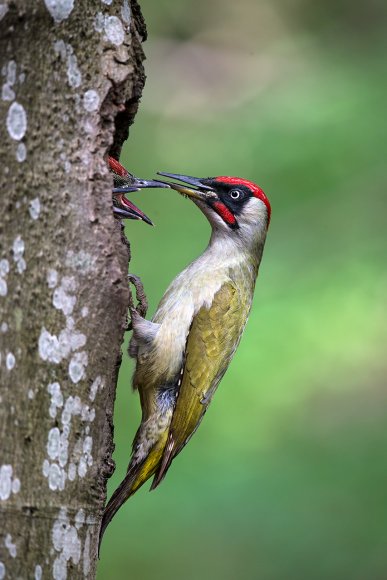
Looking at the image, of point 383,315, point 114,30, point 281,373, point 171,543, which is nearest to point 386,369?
point 383,315

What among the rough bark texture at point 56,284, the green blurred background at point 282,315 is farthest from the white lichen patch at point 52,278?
the green blurred background at point 282,315

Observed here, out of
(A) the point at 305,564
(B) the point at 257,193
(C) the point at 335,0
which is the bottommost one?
(A) the point at 305,564

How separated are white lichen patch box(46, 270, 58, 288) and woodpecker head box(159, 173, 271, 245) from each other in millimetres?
2069

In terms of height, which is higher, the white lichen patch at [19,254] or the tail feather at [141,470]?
the white lichen patch at [19,254]

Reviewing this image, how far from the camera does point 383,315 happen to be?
25.3 ft

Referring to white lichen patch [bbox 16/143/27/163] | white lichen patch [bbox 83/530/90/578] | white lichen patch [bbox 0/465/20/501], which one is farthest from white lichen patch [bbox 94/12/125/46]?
white lichen patch [bbox 83/530/90/578]

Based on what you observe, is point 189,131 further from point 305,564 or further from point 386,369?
point 305,564

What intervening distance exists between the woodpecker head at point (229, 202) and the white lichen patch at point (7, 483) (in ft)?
7.81

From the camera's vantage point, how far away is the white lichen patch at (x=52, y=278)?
288 centimetres

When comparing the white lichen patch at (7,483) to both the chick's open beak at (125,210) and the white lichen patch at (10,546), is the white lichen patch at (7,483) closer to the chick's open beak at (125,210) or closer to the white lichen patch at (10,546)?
the white lichen patch at (10,546)

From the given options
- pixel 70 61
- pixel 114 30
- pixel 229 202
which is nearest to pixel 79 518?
pixel 70 61

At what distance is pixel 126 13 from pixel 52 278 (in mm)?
915

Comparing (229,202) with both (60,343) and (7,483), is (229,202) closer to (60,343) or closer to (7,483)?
(60,343)

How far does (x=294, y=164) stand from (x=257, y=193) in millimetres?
4105
